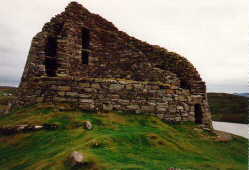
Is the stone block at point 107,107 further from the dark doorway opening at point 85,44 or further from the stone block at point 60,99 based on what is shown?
the dark doorway opening at point 85,44

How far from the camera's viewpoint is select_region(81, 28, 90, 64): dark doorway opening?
16.4 metres

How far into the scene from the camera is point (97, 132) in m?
9.00

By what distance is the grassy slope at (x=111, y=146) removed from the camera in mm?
6496

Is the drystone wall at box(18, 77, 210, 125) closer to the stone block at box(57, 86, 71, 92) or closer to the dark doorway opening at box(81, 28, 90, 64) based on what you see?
the stone block at box(57, 86, 71, 92)

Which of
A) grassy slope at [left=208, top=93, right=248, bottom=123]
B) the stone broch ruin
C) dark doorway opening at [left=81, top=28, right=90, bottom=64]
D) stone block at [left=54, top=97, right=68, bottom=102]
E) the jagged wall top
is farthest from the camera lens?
grassy slope at [left=208, top=93, right=248, bottom=123]

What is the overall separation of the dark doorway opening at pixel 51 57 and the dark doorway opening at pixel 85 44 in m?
1.83

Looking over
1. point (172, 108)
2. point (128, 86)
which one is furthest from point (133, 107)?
point (172, 108)

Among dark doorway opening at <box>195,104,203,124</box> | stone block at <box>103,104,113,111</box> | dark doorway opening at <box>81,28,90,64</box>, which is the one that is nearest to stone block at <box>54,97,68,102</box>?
stone block at <box>103,104,113,111</box>

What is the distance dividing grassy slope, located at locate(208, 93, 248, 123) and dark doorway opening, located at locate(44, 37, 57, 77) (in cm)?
3273

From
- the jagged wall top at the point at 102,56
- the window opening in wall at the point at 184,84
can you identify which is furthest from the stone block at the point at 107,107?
the window opening in wall at the point at 184,84

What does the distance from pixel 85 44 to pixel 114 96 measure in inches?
230

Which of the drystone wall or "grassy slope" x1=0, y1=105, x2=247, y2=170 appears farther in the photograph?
the drystone wall

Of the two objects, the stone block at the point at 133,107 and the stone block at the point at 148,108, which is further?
the stone block at the point at 148,108

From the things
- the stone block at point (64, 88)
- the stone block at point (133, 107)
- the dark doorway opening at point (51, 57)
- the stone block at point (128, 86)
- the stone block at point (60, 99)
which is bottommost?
the stone block at point (133, 107)
